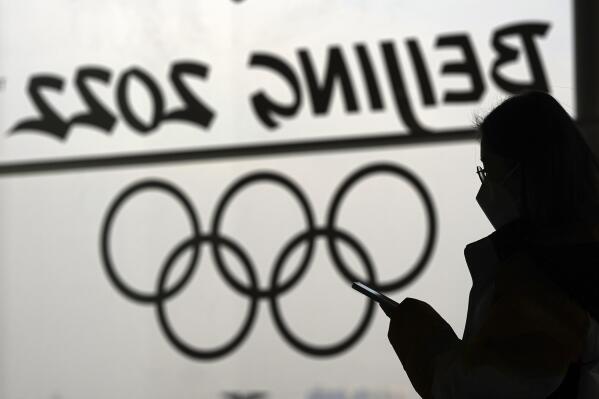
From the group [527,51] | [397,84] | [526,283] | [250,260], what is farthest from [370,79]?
[526,283]

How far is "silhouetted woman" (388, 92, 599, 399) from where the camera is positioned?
0.88m

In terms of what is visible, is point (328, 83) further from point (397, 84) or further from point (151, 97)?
point (151, 97)

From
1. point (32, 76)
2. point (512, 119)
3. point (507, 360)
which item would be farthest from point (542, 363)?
point (32, 76)

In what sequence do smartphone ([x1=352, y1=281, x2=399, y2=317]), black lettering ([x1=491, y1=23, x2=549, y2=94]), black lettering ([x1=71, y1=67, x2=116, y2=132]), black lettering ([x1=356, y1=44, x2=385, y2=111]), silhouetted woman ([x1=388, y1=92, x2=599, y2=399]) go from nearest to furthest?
silhouetted woman ([x1=388, y1=92, x2=599, y2=399]) < smartphone ([x1=352, y1=281, x2=399, y2=317]) < black lettering ([x1=491, y1=23, x2=549, y2=94]) < black lettering ([x1=356, y1=44, x2=385, y2=111]) < black lettering ([x1=71, y1=67, x2=116, y2=132])

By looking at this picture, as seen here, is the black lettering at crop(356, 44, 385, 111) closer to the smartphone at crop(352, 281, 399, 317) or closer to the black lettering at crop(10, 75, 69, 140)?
the black lettering at crop(10, 75, 69, 140)

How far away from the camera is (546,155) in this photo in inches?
37.4

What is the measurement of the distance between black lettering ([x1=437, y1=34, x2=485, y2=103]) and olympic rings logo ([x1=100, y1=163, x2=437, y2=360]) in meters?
0.26

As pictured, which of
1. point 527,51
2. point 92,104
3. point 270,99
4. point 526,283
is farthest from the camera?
point 92,104

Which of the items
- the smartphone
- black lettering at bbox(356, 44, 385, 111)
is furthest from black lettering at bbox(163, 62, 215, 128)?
the smartphone

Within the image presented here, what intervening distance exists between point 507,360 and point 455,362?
0.06 metres

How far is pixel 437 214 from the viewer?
7.35 feet

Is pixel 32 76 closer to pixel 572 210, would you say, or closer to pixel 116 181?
pixel 116 181

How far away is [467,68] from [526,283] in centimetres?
146

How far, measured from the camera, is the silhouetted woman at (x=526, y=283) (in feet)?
2.88
